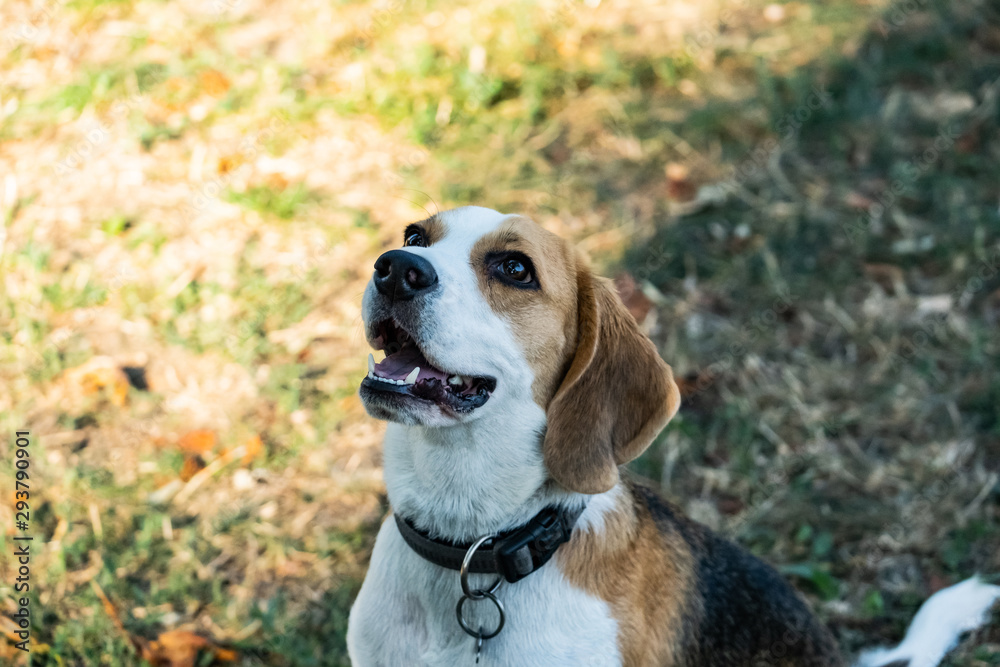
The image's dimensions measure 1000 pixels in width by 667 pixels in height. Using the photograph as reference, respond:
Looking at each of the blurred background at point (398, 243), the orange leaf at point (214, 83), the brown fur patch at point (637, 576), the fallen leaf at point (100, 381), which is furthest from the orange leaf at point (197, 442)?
the orange leaf at point (214, 83)

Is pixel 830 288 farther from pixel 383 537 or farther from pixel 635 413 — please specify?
pixel 383 537

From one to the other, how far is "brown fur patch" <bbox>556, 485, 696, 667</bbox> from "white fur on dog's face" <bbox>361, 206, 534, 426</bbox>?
524 mm

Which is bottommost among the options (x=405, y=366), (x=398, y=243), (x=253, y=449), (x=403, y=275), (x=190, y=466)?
(x=398, y=243)

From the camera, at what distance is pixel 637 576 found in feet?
8.96

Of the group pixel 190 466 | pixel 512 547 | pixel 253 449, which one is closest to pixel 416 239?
pixel 512 547

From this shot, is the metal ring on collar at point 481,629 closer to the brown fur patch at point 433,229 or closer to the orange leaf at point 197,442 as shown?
the brown fur patch at point 433,229

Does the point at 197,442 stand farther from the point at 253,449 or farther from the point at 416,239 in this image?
the point at 416,239

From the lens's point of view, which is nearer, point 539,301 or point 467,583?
point 467,583

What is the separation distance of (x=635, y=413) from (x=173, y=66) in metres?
5.14

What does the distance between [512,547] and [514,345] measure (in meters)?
0.62

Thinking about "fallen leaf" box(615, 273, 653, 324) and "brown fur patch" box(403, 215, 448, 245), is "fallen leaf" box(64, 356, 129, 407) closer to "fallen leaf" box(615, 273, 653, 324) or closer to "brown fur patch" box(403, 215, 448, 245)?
"brown fur patch" box(403, 215, 448, 245)

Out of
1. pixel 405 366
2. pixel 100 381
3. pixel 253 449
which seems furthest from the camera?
pixel 100 381

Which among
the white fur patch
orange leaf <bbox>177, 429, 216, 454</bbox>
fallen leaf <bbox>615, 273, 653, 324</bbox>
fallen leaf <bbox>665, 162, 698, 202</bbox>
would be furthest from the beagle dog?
fallen leaf <bbox>665, 162, 698, 202</bbox>

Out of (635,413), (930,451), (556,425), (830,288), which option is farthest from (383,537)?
(830,288)
